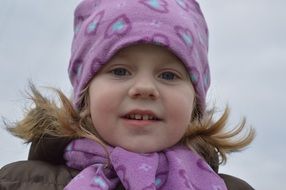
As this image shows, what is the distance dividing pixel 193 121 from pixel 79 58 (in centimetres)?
66

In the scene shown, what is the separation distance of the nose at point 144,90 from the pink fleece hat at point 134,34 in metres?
0.20

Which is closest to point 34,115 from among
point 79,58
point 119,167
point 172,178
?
point 79,58

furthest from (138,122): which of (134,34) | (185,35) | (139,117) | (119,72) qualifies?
(185,35)

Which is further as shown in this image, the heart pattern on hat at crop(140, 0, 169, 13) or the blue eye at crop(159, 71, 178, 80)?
the heart pattern on hat at crop(140, 0, 169, 13)

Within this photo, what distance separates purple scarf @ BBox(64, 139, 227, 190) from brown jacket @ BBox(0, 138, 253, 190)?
0.05 meters

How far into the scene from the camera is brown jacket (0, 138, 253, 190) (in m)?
2.55

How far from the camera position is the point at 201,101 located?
283 centimetres

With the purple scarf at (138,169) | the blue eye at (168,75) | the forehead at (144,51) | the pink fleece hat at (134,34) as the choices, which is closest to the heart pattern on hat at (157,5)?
the pink fleece hat at (134,34)

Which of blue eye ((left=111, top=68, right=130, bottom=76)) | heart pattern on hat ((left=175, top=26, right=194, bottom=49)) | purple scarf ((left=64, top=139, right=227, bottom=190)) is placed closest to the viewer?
purple scarf ((left=64, top=139, right=227, bottom=190))

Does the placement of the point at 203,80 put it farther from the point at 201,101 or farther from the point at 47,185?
the point at 47,185

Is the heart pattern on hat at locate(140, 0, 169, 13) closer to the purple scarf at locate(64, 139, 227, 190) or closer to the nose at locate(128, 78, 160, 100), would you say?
the nose at locate(128, 78, 160, 100)

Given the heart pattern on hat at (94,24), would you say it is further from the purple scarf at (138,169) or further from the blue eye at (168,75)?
the purple scarf at (138,169)

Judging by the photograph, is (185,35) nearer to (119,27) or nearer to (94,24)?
(119,27)

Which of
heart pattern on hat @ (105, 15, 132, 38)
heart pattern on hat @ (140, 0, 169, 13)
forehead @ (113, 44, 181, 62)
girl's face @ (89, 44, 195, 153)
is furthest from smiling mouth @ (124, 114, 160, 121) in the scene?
heart pattern on hat @ (140, 0, 169, 13)
